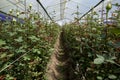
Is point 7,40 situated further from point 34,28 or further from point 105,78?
point 105,78

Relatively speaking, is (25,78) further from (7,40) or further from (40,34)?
(40,34)

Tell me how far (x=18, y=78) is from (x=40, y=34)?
3.83 feet

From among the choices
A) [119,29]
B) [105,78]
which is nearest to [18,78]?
[105,78]

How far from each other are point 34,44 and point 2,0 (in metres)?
7.18

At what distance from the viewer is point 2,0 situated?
10289 mm

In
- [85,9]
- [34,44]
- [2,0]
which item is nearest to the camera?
[34,44]

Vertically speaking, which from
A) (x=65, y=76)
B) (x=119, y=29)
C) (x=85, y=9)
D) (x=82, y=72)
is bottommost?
(x=65, y=76)

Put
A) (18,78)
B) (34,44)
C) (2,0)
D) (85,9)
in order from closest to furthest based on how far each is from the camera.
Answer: (18,78) < (34,44) < (2,0) < (85,9)

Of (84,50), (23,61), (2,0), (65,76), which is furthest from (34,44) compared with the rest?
(2,0)

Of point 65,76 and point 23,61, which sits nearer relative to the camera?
point 23,61

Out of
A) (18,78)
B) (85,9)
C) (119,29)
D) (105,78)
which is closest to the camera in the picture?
(119,29)

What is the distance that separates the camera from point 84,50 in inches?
162

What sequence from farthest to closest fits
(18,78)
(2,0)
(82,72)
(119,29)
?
(2,0)
(82,72)
(18,78)
(119,29)

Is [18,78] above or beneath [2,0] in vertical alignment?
beneath
